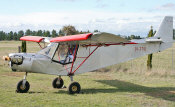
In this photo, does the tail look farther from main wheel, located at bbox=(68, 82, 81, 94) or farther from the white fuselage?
main wheel, located at bbox=(68, 82, 81, 94)

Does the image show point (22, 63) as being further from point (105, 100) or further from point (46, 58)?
point (105, 100)

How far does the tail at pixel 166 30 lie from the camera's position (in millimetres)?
11578

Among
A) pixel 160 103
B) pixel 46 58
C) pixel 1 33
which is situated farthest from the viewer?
pixel 1 33

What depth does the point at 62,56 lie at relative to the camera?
9.16 m

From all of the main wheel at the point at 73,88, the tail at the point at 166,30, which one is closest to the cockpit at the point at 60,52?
the main wheel at the point at 73,88

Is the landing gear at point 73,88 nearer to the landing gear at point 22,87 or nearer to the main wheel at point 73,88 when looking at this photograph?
the main wheel at point 73,88

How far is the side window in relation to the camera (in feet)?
29.4

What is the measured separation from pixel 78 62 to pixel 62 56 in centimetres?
73

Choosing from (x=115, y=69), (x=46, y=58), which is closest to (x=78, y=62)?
(x=46, y=58)

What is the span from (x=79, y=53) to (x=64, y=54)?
681mm

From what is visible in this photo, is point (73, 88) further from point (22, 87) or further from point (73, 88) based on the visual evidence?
point (22, 87)

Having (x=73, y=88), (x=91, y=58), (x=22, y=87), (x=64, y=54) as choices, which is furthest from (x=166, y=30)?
(x=22, y=87)

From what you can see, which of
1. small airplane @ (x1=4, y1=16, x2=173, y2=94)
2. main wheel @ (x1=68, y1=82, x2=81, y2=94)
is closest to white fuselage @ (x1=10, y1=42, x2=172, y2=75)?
small airplane @ (x1=4, y1=16, x2=173, y2=94)

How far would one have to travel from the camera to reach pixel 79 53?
9.49m
